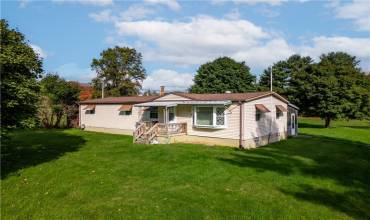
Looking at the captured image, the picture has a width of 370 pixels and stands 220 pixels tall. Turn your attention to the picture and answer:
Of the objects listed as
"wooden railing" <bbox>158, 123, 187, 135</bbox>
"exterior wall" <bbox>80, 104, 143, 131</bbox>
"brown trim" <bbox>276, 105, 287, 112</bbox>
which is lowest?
"wooden railing" <bbox>158, 123, 187, 135</bbox>

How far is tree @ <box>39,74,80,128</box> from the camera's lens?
31.2 metres

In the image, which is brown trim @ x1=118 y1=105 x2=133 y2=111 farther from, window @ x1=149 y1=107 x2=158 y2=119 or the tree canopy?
the tree canopy

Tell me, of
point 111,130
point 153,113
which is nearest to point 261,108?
point 153,113

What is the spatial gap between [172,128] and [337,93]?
79.5 feet

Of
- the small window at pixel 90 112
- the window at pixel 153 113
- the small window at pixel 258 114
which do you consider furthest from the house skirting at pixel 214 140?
the small window at pixel 90 112

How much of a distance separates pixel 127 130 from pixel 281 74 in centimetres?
3034

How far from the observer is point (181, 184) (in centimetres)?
998

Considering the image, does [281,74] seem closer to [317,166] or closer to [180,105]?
[180,105]

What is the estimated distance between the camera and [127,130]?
83.8 ft

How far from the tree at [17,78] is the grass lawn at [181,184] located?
7.25 feet

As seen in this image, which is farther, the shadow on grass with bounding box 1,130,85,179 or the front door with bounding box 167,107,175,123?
the front door with bounding box 167,107,175,123

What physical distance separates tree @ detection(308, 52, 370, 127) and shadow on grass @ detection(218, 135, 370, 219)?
1702cm

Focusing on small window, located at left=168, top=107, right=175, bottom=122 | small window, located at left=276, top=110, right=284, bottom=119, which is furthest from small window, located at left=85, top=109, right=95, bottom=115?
small window, located at left=276, top=110, right=284, bottom=119

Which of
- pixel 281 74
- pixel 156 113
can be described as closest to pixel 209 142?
pixel 156 113
